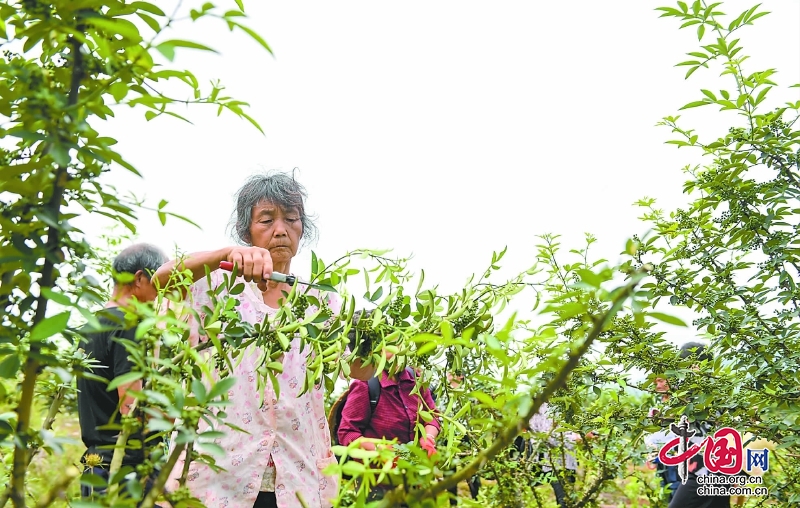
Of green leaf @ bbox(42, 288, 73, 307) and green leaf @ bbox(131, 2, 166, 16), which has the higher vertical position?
green leaf @ bbox(131, 2, 166, 16)

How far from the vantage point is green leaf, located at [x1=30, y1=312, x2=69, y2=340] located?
2.22 ft

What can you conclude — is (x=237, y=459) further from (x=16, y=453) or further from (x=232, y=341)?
(x=16, y=453)

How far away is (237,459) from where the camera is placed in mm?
2059

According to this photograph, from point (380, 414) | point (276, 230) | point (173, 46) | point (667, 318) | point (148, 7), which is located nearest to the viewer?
point (667, 318)

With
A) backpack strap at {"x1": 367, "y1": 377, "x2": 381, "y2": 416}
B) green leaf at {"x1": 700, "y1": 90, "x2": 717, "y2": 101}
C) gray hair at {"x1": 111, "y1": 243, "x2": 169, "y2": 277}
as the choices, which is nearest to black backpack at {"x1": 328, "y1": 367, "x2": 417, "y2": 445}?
backpack strap at {"x1": 367, "y1": 377, "x2": 381, "y2": 416}

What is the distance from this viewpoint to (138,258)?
2863mm

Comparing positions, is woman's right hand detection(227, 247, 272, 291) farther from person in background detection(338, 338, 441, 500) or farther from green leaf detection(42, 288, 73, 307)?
person in background detection(338, 338, 441, 500)

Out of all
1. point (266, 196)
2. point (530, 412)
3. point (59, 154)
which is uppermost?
point (266, 196)

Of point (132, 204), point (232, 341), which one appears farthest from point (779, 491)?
point (132, 204)

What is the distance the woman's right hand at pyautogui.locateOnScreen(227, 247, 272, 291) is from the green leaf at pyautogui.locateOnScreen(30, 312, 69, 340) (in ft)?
2.18

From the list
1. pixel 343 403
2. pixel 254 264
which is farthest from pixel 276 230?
pixel 343 403

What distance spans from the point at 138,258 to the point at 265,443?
1126 millimetres

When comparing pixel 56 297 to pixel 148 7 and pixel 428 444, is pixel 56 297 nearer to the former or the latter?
pixel 148 7
